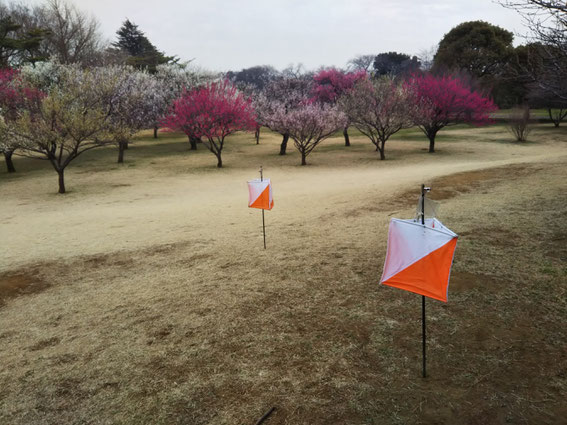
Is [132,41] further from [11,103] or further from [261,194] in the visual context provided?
[261,194]

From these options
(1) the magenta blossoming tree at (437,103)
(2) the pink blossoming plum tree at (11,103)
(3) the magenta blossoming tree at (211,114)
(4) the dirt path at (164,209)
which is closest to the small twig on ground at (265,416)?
(4) the dirt path at (164,209)

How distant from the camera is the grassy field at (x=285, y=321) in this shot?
11.2 feet

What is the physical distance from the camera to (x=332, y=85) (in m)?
42.3

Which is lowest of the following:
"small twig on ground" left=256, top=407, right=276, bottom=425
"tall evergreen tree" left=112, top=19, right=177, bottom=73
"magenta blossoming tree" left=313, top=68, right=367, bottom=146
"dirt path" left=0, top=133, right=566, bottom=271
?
"small twig on ground" left=256, top=407, right=276, bottom=425

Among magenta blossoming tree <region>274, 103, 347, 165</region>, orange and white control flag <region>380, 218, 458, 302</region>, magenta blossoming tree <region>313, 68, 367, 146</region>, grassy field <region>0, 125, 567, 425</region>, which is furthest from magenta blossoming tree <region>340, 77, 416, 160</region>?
orange and white control flag <region>380, 218, 458, 302</region>

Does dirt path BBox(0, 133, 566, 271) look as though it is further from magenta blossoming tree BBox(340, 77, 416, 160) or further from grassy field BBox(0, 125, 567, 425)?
magenta blossoming tree BBox(340, 77, 416, 160)

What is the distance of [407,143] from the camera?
109 feet

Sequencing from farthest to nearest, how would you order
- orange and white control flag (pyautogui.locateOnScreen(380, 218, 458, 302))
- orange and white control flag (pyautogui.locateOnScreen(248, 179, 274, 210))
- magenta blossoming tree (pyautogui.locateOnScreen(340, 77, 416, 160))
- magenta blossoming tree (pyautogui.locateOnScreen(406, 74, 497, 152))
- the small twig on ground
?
magenta blossoming tree (pyautogui.locateOnScreen(406, 74, 497, 152))
magenta blossoming tree (pyautogui.locateOnScreen(340, 77, 416, 160))
orange and white control flag (pyautogui.locateOnScreen(248, 179, 274, 210))
the small twig on ground
orange and white control flag (pyautogui.locateOnScreen(380, 218, 458, 302))

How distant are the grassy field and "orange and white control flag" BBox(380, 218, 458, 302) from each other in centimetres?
108

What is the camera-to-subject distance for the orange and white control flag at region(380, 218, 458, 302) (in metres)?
3.01

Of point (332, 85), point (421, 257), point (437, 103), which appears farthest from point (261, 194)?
point (332, 85)

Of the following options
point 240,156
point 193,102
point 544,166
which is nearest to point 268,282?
point 544,166

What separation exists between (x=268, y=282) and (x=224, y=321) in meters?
1.29

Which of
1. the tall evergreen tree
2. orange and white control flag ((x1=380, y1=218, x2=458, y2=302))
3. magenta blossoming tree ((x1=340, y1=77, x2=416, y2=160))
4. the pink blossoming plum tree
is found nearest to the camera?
orange and white control flag ((x1=380, y1=218, x2=458, y2=302))
